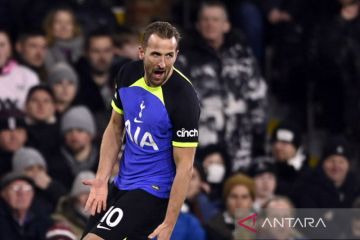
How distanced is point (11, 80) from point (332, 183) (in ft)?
10.4

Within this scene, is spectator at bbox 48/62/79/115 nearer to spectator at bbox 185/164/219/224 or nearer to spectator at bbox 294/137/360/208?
spectator at bbox 185/164/219/224

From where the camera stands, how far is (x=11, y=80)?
41.6ft

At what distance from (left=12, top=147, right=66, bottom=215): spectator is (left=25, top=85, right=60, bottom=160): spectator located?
0.33 meters

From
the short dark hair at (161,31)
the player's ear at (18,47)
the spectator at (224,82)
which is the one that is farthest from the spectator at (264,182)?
the short dark hair at (161,31)

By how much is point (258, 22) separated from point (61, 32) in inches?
91.4

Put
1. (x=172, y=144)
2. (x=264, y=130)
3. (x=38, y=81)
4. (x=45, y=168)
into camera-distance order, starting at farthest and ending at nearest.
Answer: (x=264, y=130) < (x=38, y=81) < (x=45, y=168) < (x=172, y=144)

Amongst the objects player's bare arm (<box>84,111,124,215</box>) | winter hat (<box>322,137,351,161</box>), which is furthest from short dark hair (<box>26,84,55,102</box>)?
player's bare arm (<box>84,111,124,215</box>)

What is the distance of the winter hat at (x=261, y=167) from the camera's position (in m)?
12.7

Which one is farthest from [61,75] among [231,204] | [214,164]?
[231,204]

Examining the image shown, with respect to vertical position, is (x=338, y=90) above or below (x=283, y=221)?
above

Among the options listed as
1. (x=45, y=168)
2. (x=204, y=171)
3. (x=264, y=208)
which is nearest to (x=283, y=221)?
(x=264, y=208)

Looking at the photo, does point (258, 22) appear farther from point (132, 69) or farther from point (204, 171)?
point (132, 69)

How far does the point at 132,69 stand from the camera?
895 centimetres

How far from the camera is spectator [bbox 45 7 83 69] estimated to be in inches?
523
